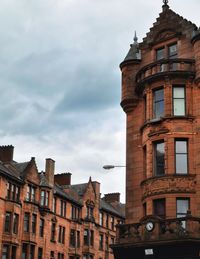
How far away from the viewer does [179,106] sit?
121ft

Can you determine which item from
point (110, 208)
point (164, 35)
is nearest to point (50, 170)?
point (110, 208)

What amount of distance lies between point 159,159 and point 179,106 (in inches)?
154

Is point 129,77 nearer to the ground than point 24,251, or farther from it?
farther from it

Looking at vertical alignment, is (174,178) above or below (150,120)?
below

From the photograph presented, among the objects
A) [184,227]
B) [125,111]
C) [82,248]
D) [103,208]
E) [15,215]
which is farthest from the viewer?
[103,208]

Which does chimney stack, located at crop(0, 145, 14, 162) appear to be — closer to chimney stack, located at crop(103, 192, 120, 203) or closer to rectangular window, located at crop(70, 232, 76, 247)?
rectangular window, located at crop(70, 232, 76, 247)

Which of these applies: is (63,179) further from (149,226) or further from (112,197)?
(149,226)

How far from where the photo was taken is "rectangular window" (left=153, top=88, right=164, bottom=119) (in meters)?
37.5

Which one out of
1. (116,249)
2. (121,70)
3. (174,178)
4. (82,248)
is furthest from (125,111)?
(82,248)

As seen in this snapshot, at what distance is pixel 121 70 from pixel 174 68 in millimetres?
5788

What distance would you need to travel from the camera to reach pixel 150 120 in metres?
37.3

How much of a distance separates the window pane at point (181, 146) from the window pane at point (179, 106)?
2032 millimetres

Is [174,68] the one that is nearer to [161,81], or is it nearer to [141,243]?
[161,81]

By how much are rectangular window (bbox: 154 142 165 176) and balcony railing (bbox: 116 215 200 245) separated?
359cm
